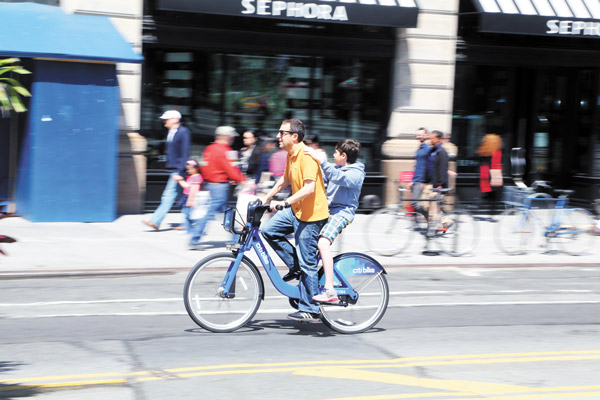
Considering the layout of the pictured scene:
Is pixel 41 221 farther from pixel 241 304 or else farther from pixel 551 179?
pixel 551 179

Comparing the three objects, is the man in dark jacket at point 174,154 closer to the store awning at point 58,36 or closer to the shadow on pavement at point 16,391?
the store awning at point 58,36

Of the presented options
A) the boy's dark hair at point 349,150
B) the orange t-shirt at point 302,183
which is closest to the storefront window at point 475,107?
the boy's dark hair at point 349,150

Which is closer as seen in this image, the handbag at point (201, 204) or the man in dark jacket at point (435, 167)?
the handbag at point (201, 204)

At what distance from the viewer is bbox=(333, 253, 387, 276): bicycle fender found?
23.1ft

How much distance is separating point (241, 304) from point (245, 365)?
A: 40.6 inches

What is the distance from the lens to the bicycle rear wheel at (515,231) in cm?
1209

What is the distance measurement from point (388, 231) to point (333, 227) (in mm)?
4635

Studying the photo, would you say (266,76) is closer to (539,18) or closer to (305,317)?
(539,18)

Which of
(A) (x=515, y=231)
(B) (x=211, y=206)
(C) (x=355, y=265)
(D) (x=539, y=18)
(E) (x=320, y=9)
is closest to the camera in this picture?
(C) (x=355, y=265)

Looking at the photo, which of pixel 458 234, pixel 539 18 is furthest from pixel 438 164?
pixel 539 18

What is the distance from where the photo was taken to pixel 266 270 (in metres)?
6.86

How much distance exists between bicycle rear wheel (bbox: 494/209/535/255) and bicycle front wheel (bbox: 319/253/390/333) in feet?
17.7

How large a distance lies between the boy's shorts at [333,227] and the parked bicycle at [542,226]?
5718 mm

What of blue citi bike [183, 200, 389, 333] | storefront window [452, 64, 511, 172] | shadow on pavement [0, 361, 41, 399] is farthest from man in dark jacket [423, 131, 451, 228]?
shadow on pavement [0, 361, 41, 399]
